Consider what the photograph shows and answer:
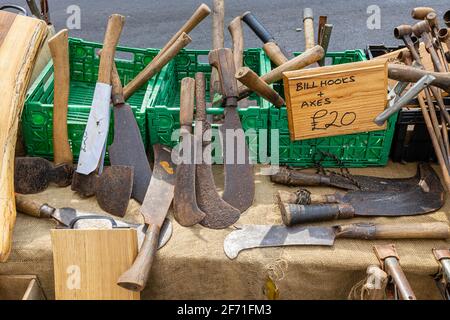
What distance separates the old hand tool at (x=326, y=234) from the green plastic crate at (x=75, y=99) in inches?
24.7

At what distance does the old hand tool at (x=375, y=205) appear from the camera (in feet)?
5.32

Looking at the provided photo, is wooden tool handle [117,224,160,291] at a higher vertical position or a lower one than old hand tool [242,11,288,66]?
lower

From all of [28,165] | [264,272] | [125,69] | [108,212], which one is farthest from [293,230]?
[125,69]

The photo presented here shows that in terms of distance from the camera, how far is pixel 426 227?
158 cm

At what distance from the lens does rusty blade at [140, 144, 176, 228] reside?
64.3 inches

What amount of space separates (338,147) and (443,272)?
62 centimetres

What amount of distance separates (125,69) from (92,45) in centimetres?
19

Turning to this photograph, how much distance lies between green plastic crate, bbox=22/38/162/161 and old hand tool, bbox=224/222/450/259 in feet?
2.06

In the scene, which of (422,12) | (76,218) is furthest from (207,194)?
(422,12)

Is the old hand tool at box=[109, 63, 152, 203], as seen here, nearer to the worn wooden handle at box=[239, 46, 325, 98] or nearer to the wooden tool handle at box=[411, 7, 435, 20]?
the worn wooden handle at box=[239, 46, 325, 98]

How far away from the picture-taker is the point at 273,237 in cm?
160

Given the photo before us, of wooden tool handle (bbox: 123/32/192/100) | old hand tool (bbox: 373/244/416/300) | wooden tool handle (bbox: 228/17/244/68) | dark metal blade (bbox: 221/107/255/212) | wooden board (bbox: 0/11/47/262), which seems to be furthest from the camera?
wooden tool handle (bbox: 228/17/244/68)

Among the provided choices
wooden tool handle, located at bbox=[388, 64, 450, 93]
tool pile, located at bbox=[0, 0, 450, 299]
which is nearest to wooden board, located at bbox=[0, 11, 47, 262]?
tool pile, located at bbox=[0, 0, 450, 299]
